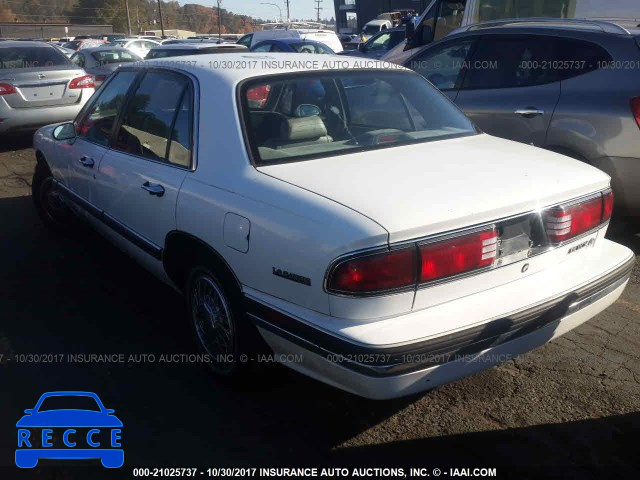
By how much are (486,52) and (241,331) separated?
4.03 metres

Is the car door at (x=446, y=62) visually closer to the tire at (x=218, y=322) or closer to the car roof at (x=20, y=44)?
the tire at (x=218, y=322)

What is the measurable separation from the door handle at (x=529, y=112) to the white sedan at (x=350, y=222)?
5.47 feet

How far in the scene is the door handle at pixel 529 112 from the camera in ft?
17.4

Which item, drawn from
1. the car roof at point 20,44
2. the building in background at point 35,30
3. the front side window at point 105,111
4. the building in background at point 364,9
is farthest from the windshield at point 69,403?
the building in background at point 35,30

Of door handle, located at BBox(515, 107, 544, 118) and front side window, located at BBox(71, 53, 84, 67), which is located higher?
door handle, located at BBox(515, 107, 544, 118)

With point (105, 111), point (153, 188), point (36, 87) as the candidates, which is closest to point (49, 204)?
point (105, 111)

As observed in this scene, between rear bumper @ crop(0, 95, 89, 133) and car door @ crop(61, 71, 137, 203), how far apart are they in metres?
4.82

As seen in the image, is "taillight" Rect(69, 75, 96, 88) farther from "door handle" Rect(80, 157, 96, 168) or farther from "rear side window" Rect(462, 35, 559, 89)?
"rear side window" Rect(462, 35, 559, 89)

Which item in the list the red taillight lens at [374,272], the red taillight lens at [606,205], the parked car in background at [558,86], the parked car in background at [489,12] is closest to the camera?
the red taillight lens at [374,272]

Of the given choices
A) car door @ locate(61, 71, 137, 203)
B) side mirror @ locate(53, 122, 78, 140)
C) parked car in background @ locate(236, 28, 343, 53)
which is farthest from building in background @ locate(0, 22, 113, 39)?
car door @ locate(61, 71, 137, 203)

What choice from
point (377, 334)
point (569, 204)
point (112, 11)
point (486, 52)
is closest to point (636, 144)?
point (486, 52)

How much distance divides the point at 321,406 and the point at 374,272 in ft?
3.39

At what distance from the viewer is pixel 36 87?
922 cm

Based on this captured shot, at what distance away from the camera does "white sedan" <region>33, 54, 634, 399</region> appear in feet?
8.14
